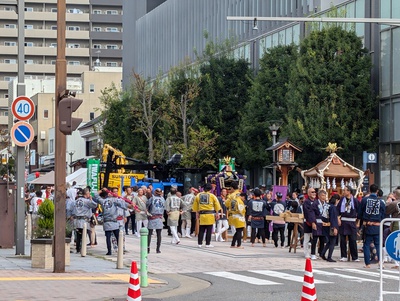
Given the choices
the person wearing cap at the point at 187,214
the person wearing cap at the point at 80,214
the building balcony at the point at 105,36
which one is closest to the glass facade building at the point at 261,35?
the person wearing cap at the point at 187,214

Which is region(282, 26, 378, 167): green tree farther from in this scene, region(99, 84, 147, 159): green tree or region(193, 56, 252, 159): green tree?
region(99, 84, 147, 159): green tree

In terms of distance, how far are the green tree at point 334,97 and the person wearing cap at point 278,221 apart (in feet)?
49.7

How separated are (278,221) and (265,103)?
1017 inches

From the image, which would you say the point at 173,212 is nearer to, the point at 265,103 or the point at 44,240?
the point at 44,240

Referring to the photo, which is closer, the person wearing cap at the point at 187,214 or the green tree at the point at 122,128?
the person wearing cap at the point at 187,214

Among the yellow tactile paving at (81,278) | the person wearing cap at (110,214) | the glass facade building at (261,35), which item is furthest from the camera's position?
the glass facade building at (261,35)

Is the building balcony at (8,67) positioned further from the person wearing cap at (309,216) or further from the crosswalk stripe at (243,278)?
the crosswalk stripe at (243,278)

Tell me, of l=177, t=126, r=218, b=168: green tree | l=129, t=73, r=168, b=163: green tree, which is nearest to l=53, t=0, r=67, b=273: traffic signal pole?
l=177, t=126, r=218, b=168: green tree

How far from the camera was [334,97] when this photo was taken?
47969mm

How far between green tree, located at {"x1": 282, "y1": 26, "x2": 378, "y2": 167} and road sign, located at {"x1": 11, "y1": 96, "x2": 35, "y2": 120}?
27.5 m

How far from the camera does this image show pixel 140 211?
2992cm

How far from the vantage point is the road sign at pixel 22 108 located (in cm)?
2161

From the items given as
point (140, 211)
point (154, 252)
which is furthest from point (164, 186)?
point (154, 252)

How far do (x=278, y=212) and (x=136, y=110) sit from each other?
3503 cm
